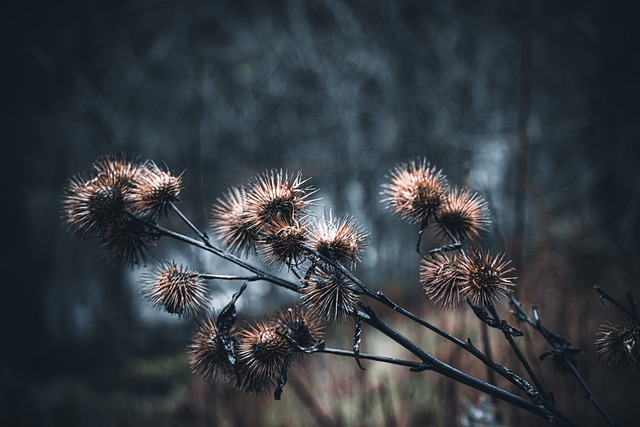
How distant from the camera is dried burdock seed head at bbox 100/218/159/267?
91 centimetres

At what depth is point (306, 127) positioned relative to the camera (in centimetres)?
695

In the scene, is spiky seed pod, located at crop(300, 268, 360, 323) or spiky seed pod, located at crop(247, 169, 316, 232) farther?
spiky seed pod, located at crop(247, 169, 316, 232)

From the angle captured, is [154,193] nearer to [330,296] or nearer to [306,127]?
[330,296]

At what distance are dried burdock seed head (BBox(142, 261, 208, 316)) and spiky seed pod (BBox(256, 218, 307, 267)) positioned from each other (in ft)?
0.58

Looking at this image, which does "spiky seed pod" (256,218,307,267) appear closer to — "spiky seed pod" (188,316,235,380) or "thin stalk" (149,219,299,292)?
"thin stalk" (149,219,299,292)

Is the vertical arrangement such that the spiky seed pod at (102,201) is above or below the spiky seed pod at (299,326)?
above

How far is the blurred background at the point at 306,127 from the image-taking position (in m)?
4.58

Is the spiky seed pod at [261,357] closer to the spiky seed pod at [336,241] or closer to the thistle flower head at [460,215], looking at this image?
the spiky seed pod at [336,241]

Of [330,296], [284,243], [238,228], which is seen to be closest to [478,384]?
[330,296]

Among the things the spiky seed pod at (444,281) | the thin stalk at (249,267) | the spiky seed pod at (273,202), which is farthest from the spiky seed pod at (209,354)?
the spiky seed pod at (444,281)

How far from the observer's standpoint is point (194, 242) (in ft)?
2.81

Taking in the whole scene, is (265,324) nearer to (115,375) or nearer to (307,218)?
(307,218)

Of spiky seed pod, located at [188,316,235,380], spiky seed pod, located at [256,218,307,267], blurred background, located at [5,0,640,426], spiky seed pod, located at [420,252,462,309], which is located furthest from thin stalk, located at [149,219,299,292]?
blurred background, located at [5,0,640,426]

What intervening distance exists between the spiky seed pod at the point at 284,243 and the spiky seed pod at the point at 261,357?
0.14m
